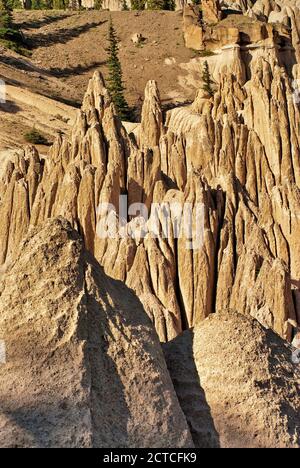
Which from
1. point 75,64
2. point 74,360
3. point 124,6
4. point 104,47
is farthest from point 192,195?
point 124,6

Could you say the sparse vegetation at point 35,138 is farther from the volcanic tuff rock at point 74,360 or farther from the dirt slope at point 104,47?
the volcanic tuff rock at point 74,360

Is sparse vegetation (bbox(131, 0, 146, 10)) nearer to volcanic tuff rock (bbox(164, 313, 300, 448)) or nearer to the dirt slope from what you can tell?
the dirt slope

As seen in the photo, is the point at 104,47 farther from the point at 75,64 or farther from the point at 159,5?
the point at 159,5

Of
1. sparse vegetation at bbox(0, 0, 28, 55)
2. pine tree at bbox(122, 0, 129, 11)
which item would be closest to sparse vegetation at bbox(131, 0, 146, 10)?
pine tree at bbox(122, 0, 129, 11)

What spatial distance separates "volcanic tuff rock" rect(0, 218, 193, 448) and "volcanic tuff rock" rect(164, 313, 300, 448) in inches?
17.1

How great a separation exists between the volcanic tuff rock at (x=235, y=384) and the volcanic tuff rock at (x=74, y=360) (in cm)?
43

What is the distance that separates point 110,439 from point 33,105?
5343 centimetres

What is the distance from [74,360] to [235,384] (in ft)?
7.21

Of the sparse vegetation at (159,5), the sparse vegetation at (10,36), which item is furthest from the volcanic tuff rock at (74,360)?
the sparse vegetation at (159,5)

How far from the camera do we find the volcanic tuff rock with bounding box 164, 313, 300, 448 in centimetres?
861

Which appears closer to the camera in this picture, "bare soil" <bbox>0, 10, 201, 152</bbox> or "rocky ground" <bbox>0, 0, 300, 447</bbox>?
"rocky ground" <bbox>0, 0, 300, 447</bbox>

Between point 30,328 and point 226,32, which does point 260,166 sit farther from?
point 226,32

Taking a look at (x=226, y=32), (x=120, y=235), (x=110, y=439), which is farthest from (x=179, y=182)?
(x=226, y=32)
